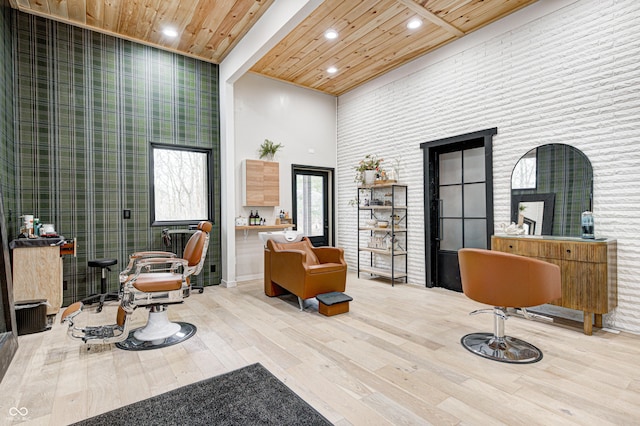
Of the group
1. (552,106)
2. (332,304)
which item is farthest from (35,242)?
(552,106)

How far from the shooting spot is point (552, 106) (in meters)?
3.51

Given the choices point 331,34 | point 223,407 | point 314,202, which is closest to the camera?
point 223,407

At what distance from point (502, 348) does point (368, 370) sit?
3.79 ft

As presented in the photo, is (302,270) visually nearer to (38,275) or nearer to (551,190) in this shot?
(38,275)

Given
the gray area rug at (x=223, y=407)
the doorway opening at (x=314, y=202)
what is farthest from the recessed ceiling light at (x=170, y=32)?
the gray area rug at (x=223, y=407)

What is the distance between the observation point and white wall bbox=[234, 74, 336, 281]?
209 inches

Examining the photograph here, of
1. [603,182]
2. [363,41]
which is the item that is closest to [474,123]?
[603,182]

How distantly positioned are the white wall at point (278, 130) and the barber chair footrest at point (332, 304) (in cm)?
214

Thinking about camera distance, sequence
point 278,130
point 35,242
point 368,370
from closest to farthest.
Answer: point 368,370 < point 35,242 < point 278,130

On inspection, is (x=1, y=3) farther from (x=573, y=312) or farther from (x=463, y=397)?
(x=573, y=312)

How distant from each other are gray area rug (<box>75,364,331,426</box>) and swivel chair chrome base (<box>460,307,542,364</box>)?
1525 mm

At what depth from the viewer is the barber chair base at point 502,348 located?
2.46m

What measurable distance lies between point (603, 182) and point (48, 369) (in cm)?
504

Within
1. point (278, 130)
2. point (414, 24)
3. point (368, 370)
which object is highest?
point (414, 24)
